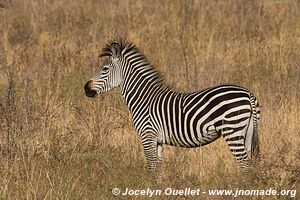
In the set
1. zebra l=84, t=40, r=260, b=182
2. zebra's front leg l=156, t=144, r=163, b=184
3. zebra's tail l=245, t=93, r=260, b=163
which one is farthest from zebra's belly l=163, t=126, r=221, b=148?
zebra's tail l=245, t=93, r=260, b=163

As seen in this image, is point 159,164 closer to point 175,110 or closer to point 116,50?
point 175,110

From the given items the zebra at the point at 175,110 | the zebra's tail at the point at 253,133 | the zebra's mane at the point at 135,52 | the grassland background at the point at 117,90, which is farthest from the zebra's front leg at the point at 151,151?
the zebra's tail at the point at 253,133

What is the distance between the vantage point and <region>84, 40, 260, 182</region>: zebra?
6.45 m

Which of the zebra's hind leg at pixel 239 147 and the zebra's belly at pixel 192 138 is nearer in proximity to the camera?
the zebra's hind leg at pixel 239 147

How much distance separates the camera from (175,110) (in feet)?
22.9

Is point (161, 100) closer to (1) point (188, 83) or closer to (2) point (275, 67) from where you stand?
(1) point (188, 83)

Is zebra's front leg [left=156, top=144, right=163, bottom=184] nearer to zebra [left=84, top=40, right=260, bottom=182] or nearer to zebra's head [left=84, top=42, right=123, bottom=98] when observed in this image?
zebra [left=84, top=40, right=260, bottom=182]

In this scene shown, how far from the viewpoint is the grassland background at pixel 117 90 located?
653 centimetres

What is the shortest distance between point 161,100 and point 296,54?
462 cm

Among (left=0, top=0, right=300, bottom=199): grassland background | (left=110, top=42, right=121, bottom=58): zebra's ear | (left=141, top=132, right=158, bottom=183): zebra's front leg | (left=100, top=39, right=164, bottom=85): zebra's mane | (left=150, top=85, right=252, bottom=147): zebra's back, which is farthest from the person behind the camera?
(left=110, top=42, right=121, bottom=58): zebra's ear

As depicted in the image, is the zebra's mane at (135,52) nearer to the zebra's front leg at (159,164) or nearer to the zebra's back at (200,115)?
the zebra's back at (200,115)

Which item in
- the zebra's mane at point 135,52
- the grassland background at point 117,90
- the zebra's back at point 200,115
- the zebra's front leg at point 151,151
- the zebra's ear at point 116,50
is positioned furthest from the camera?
the zebra's ear at point 116,50

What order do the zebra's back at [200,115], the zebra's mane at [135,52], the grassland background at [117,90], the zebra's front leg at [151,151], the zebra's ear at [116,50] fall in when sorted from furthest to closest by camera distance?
the zebra's ear at [116,50] → the zebra's mane at [135,52] → the zebra's front leg at [151,151] → the grassland background at [117,90] → the zebra's back at [200,115]

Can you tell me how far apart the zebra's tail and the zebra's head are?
5.93 feet
